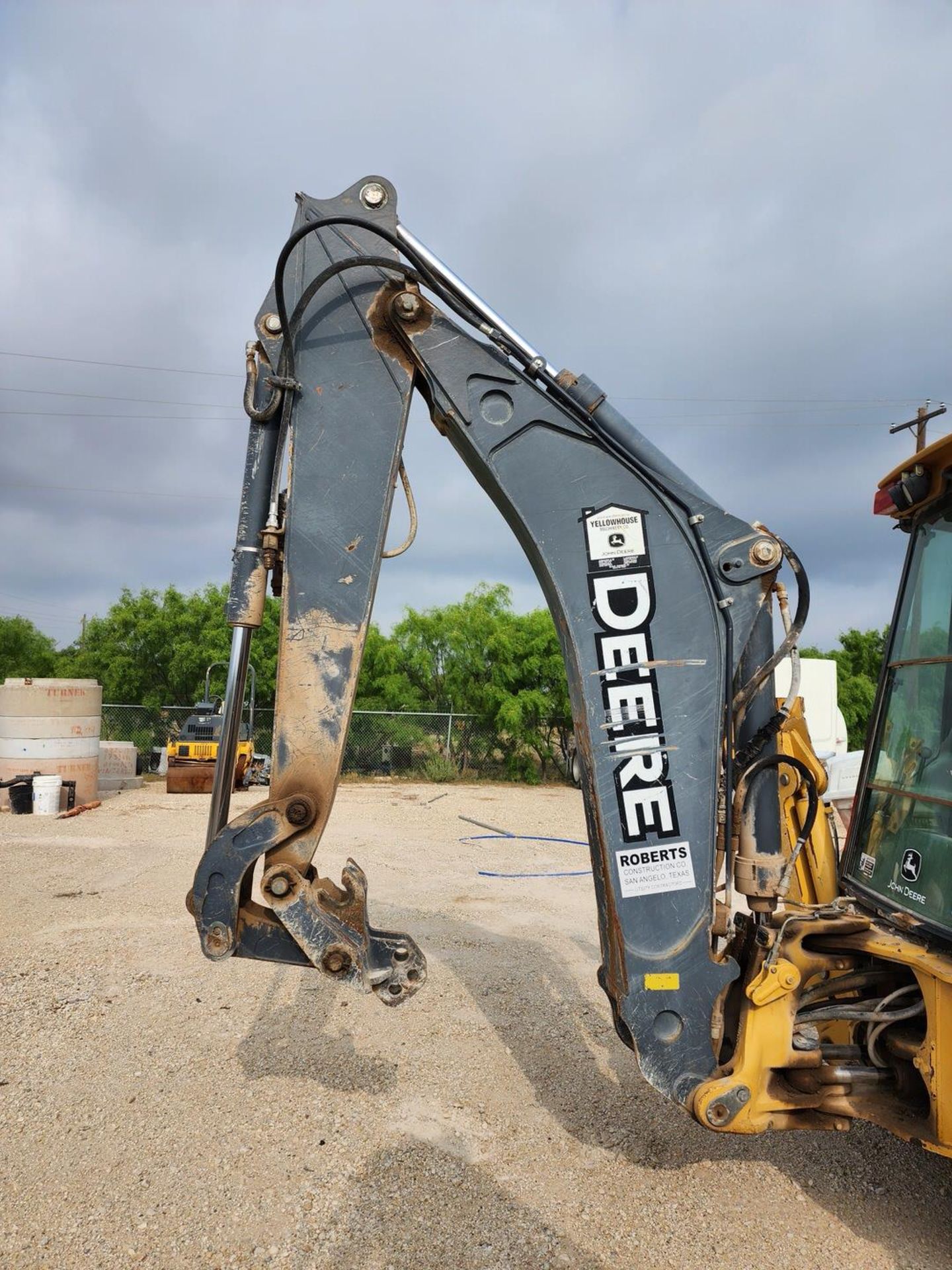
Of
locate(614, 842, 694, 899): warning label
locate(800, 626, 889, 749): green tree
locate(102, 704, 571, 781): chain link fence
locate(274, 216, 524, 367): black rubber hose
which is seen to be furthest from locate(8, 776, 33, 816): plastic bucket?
locate(800, 626, 889, 749): green tree

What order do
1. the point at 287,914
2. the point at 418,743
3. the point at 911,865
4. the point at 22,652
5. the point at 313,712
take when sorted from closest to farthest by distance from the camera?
the point at 287,914, the point at 313,712, the point at 911,865, the point at 418,743, the point at 22,652

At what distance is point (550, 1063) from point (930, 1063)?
2140 millimetres

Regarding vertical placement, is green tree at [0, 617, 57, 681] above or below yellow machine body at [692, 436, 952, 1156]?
above

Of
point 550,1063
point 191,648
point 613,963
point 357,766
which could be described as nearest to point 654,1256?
point 613,963

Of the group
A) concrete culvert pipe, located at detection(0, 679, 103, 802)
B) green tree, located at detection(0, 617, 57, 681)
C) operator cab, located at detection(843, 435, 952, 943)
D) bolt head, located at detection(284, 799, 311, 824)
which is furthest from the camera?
green tree, located at detection(0, 617, 57, 681)

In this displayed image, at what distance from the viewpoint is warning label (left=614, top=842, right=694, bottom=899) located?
2824mm

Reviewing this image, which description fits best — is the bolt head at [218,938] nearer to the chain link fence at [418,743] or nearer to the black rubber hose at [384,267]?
the black rubber hose at [384,267]

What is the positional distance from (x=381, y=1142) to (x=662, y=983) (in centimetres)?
158

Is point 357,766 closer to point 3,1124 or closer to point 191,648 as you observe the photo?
point 191,648

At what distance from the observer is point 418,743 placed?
19453mm

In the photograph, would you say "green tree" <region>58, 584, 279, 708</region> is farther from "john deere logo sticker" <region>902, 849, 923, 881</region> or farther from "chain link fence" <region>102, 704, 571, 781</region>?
"john deere logo sticker" <region>902, 849, 923, 881</region>

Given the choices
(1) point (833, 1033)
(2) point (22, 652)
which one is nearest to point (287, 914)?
(1) point (833, 1033)

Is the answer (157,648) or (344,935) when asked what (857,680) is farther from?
(344,935)

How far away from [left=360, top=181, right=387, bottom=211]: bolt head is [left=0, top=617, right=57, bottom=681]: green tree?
30.1 m
